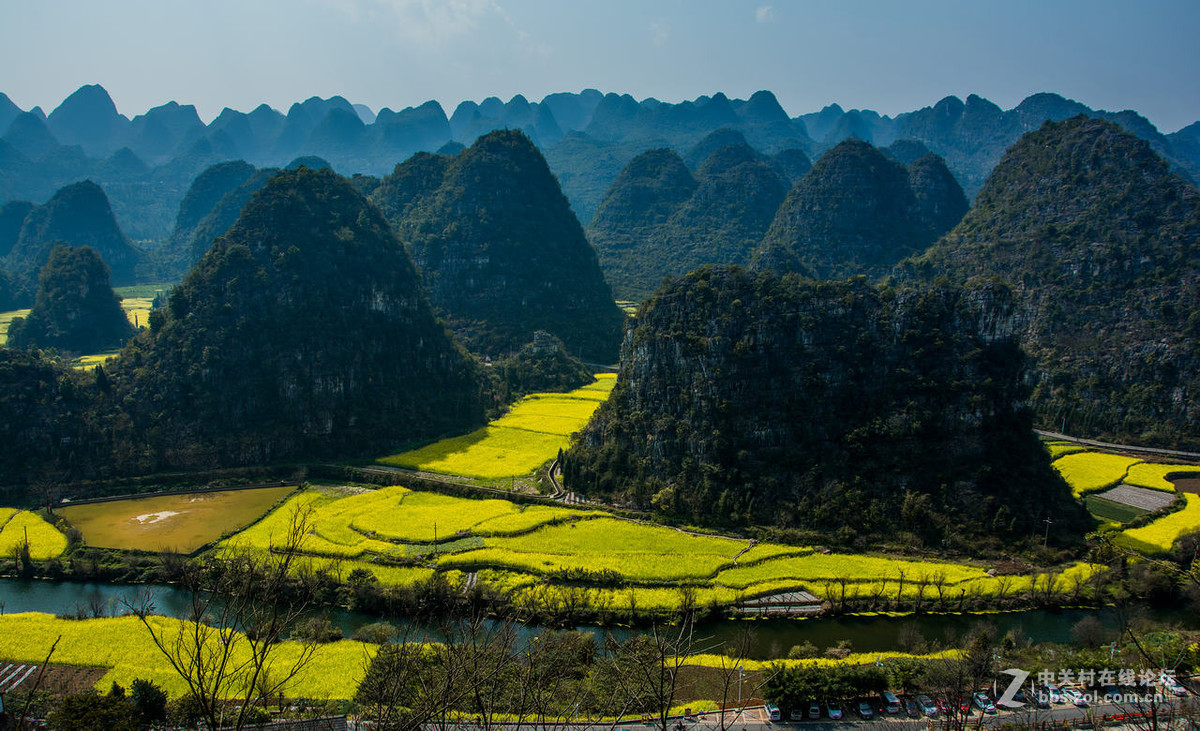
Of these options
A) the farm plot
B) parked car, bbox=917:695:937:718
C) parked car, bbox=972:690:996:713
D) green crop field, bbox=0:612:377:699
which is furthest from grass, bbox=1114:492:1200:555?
green crop field, bbox=0:612:377:699

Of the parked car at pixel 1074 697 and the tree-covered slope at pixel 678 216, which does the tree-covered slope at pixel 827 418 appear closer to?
the parked car at pixel 1074 697

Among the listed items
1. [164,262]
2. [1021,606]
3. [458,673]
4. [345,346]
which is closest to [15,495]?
[345,346]

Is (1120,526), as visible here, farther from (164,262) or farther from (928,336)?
(164,262)

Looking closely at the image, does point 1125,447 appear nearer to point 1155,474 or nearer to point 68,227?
point 1155,474

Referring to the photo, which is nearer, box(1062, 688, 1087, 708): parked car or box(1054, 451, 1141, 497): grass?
box(1062, 688, 1087, 708): parked car

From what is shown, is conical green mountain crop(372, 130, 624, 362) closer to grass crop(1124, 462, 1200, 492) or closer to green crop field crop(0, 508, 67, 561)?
green crop field crop(0, 508, 67, 561)

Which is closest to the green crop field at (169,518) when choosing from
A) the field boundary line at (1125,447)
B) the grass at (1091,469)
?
the grass at (1091,469)
